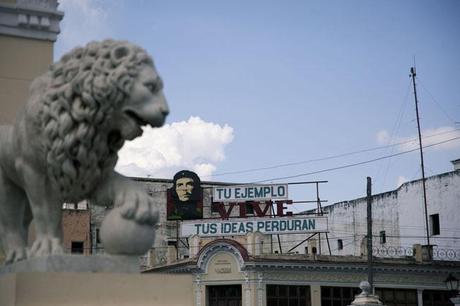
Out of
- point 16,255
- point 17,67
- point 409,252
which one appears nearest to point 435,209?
point 409,252

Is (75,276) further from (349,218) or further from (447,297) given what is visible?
(349,218)

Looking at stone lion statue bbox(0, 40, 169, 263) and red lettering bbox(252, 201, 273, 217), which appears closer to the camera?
stone lion statue bbox(0, 40, 169, 263)

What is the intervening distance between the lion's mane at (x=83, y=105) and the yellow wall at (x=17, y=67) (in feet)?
9.00

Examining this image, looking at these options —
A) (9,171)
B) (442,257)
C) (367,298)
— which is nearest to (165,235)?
(442,257)

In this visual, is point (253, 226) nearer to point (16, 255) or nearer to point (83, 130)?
point (16, 255)

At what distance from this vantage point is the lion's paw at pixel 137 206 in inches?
169

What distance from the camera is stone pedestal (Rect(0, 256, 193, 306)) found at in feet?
13.3

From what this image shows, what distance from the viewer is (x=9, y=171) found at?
481 centimetres

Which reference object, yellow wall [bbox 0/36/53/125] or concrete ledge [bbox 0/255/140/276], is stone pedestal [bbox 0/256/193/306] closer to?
concrete ledge [bbox 0/255/140/276]

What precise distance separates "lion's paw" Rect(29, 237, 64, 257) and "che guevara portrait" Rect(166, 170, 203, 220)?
2980cm

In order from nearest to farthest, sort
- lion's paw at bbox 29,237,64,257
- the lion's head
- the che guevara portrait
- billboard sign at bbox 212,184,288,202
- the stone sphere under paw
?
1. the lion's head
2. the stone sphere under paw
3. lion's paw at bbox 29,237,64,257
4. billboard sign at bbox 212,184,288,202
5. the che guevara portrait

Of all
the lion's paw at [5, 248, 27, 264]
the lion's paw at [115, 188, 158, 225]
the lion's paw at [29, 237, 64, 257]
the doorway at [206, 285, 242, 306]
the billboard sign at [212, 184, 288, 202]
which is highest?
the billboard sign at [212, 184, 288, 202]

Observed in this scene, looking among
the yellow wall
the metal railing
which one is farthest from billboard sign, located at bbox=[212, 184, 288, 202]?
the yellow wall

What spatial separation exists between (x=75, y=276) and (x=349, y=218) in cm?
3517
